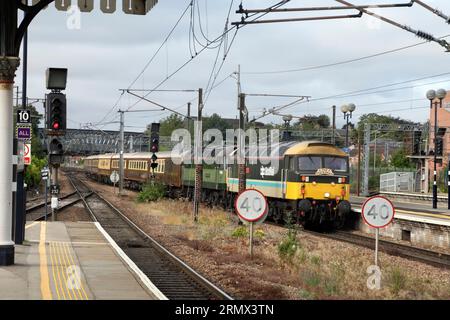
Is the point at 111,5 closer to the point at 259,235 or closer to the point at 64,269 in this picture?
the point at 64,269

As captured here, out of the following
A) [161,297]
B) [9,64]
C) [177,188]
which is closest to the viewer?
[161,297]

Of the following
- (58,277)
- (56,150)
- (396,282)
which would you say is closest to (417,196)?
(56,150)

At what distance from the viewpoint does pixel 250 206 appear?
49.0 ft

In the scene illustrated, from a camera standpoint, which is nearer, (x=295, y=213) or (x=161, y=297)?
(x=161, y=297)

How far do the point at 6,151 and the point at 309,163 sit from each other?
14.2 m

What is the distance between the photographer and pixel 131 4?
1377cm

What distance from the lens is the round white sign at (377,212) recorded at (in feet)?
42.3

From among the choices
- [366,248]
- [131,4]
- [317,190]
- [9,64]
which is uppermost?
[131,4]

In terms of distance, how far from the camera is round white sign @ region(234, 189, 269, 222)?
48.8 feet

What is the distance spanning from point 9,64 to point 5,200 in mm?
2494

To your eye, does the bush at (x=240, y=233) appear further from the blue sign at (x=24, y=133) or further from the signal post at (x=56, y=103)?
the blue sign at (x=24, y=133)

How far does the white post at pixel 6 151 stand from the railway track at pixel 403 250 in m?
9.89

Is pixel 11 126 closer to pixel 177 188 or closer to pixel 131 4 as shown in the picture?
pixel 131 4
